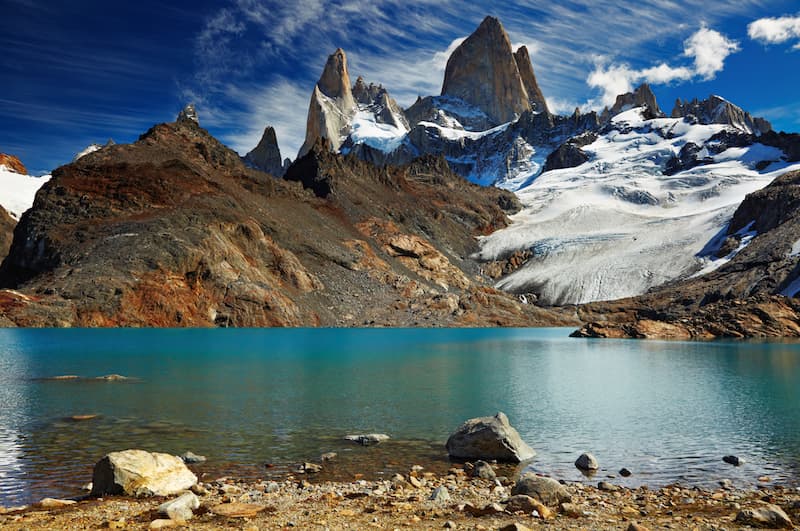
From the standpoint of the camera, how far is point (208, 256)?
105875mm

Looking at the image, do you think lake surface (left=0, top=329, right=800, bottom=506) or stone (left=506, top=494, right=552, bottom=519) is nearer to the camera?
stone (left=506, top=494, right=552, bottom=519)

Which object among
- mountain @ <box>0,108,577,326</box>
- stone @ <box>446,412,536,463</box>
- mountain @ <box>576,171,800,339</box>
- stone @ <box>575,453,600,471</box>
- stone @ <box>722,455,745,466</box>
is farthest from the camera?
mountain @ <box>576,171,800,339</box>

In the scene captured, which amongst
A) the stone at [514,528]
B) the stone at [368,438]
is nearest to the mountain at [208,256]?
the stone at [368,438]

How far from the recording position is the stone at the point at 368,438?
20.4 metres

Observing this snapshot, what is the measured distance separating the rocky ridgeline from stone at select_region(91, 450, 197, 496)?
0.02m

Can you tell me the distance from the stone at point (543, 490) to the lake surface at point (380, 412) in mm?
2746

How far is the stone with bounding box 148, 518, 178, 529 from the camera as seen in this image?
11.3m

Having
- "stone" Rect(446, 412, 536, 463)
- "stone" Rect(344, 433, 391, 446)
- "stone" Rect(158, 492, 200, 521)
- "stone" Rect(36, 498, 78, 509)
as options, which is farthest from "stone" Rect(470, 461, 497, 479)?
"stone" Rect(36, 498, 78, 509)

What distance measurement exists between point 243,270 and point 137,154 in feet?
136

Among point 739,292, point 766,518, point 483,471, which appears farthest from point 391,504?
point 739,292

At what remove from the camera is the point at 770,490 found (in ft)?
50.1

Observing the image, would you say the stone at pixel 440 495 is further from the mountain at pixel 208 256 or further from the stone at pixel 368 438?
the mountain at pixel 208 256

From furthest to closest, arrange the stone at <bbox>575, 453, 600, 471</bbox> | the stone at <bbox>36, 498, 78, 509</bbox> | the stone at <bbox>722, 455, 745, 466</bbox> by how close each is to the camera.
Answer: the stone at <bbox>722, 455, 745, 466</bbox>
the stone at <bbox>575, 453, 600, 471</bbox>
the stone at <bbox>36, 498, 78, 509</bbox>

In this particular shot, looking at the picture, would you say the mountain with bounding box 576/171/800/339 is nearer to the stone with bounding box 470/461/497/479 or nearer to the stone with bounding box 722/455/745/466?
the stone with bounding box 722/455/745/466
